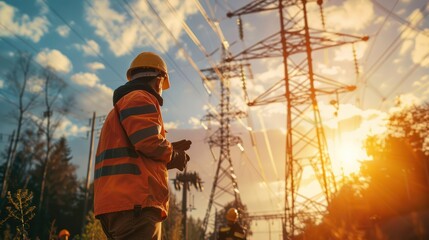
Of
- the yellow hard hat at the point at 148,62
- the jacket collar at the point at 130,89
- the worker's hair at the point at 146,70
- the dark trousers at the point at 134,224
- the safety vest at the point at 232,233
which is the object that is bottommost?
the safety vest at the point at 232,233

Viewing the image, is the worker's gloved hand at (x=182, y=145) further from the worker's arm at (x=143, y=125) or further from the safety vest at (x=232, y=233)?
the safety vest at (x=232, y=233)

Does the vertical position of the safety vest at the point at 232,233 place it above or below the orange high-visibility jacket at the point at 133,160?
below

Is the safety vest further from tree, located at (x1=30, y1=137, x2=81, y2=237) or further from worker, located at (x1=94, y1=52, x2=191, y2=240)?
tree, located at (x1=30, y1=137, x2=81, y2=237)

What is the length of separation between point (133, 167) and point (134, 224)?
367mm

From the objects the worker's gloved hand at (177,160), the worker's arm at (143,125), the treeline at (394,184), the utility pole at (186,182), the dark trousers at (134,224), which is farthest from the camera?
the utility pole at (186,182)

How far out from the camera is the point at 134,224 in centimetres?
212

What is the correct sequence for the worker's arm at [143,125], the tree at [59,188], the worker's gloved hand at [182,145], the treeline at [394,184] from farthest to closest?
the tree at [59,188], the treeline at [394,184], the worker's gloved hand at [182,145], the worker's arm at [143,125]

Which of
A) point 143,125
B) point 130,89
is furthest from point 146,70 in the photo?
point 143,125

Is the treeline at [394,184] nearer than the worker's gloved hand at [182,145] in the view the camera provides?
No

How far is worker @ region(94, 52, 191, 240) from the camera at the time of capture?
2.15m

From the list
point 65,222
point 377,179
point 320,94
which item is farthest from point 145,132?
point 65,222

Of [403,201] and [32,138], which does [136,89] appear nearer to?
[403,201]

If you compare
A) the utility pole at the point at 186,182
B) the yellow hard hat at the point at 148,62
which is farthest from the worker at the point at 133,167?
the utility pole at the point at 186,182

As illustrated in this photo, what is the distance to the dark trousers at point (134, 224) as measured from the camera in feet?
6.94
